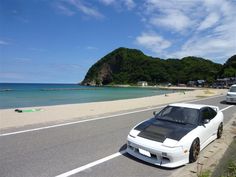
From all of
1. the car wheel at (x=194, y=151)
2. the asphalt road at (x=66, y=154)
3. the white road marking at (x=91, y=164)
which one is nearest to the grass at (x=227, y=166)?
the car wheel at (x=194, y=151)

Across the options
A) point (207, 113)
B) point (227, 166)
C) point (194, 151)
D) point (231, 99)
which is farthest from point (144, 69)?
point (227, 166)

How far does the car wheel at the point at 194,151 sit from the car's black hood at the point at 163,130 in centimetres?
35

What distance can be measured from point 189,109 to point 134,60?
176 meters

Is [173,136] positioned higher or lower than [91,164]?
higher

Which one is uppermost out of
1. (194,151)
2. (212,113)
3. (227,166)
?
(212,113)

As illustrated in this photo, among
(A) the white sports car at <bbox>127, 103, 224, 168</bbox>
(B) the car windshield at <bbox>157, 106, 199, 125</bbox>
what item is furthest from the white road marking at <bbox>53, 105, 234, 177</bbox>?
(B) the car windshield at <bbox>157, 106, 199, 125</bbox>

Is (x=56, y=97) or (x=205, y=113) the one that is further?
(x=56, y=97)

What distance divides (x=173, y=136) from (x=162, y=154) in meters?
0.59

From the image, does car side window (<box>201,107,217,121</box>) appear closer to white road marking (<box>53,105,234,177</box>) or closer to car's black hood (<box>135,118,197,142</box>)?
car's black hood (<box>135,118,197,142</box>)

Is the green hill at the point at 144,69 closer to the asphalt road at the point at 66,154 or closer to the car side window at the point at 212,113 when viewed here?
the car side window at the point at 212,113

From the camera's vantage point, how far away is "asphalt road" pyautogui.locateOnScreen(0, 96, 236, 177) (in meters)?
4.56

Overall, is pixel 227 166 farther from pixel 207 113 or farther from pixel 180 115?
pixel 207 113

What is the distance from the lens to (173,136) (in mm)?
5098

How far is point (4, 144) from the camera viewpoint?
246 inches
